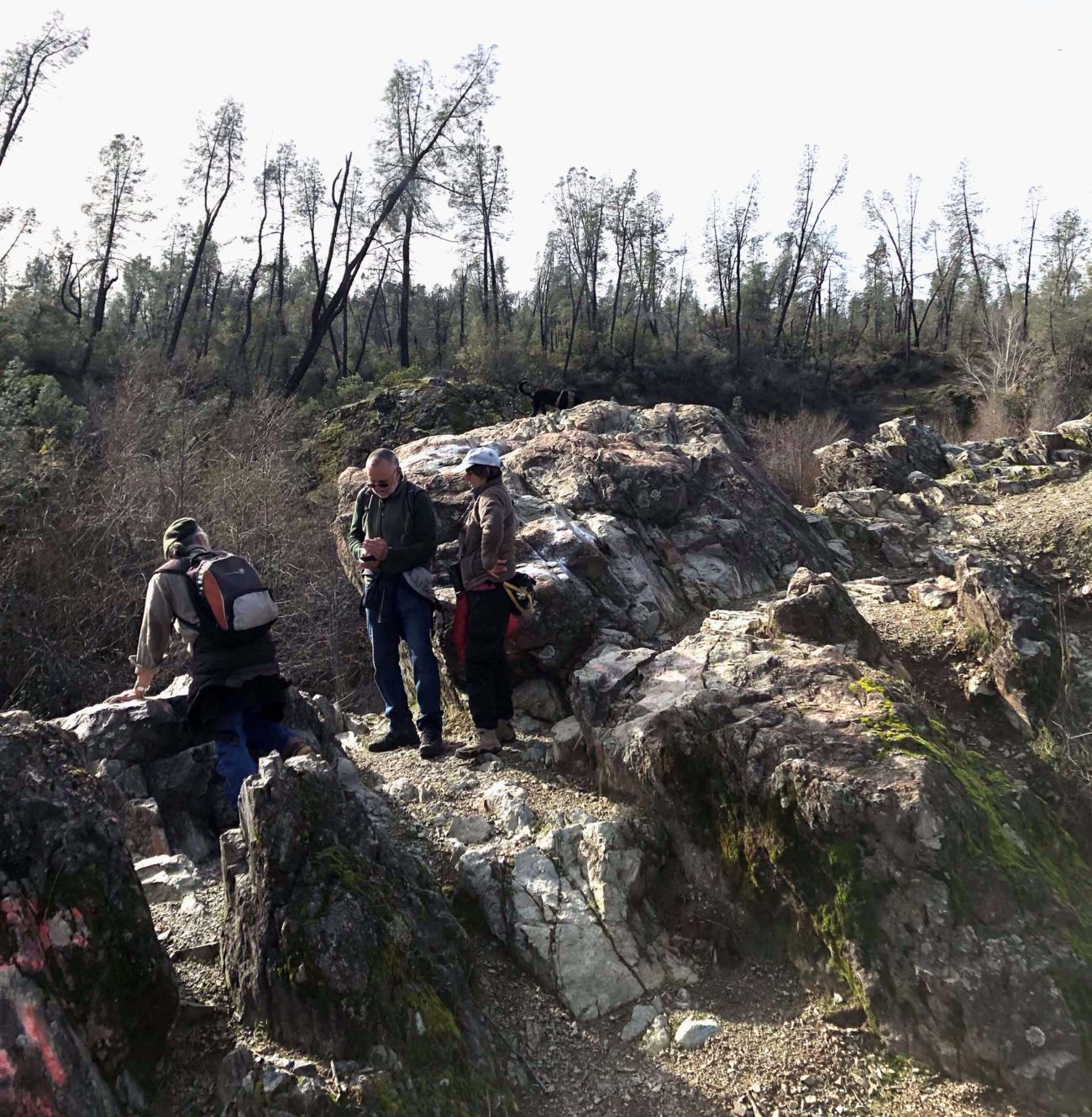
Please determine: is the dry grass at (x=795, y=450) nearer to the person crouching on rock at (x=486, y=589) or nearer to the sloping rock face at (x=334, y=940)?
the person crouching on rock at (x=486, y=589)

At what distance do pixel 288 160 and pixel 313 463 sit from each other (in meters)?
25.8

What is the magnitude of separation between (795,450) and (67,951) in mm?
15097

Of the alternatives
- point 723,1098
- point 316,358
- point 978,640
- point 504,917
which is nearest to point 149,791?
point 504,917

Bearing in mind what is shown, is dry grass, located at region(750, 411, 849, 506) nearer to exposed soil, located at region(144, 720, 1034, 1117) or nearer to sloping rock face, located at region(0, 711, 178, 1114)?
exposed soil, located at region(144, 720, 1034, 1117)

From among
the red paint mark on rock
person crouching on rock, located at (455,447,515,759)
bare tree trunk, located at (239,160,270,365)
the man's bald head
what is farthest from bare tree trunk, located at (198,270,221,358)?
the red paint mark on rock

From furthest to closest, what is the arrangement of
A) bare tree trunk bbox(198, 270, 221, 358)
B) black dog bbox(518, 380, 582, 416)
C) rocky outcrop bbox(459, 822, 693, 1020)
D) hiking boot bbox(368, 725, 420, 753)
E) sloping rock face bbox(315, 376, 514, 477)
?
bare tree trunk bbox(198, 270, 221, 358), sloping rock face bbox(315, 376, 514, 477), black dog bbox(518, 380, 582, 416), hiking boot bbox(368, 725, 420, 753), rocky outcrop bbox(459, 822, 693, 1020)

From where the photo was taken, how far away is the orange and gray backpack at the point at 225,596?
3.43m

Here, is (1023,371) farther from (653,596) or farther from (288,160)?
(288,160)

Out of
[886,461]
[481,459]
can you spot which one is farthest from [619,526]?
[886,461]

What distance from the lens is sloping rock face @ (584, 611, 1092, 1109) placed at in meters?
2.47

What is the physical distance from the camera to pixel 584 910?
3.14 metres

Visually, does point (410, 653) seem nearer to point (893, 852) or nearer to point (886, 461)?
point (893, 852)

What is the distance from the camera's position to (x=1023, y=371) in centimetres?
2316

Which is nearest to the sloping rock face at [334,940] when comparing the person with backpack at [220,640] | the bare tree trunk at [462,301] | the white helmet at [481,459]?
the person with backpack at [220,640]
